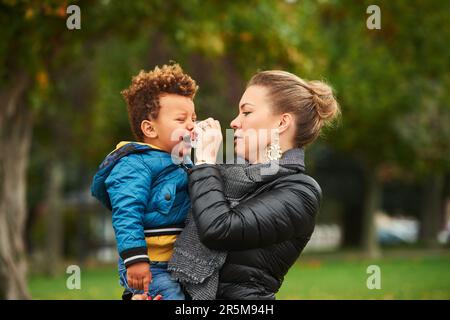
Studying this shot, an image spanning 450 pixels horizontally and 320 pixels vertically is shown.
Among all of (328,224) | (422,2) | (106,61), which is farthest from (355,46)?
(328,224)

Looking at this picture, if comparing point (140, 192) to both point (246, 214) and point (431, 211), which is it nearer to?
point (246, 214)

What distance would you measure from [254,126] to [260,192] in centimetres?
30

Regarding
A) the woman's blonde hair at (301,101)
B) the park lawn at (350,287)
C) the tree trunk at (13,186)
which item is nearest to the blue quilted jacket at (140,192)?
the woman's blonde hair at (301,101)

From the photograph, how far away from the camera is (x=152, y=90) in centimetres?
369

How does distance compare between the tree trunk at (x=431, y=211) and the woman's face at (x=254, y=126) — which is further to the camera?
the tree trunk at (x=431, y=211)

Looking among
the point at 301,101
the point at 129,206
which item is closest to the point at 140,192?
the point at 129,206

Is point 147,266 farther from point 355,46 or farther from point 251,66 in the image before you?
point 355,46

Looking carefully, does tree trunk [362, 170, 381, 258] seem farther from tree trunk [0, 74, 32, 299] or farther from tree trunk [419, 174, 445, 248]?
tree trunk [0, 74, 32, 299]

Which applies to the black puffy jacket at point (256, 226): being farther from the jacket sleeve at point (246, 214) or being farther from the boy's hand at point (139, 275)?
the boy's hand at point (139, 275)

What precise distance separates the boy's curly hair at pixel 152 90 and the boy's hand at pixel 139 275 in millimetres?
706

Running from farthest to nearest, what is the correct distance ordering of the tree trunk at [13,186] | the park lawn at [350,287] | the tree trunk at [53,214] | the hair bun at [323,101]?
1. the tree trunk at [53,214]
2. the tree trunk at [13,186]
3. the park lawn at [350,287]
4. the hair bun at [323,101]

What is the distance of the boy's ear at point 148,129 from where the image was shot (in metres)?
3.69

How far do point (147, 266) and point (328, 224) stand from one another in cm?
4059

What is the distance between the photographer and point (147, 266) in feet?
11.1
